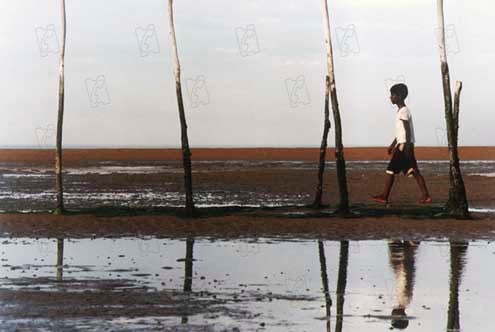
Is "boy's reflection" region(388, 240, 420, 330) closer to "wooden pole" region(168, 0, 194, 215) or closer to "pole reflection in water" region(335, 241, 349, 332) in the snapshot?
"pole reflection in water" region(335, 241, 349, 332)

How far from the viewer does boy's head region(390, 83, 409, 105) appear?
23766mm

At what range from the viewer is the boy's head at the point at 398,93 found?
23.8 metres

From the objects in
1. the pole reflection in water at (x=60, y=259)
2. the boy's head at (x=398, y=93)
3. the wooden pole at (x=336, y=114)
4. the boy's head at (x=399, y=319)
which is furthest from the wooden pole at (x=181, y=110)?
the boy's head at (x=399, y=319)

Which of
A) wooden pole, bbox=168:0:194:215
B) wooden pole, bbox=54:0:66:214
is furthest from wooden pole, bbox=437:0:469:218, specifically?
wooden pole, bbox=54:0:66:214

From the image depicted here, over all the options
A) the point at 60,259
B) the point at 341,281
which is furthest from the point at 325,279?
the point at 60,259

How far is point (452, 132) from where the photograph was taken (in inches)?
913

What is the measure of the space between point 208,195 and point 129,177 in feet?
41.7

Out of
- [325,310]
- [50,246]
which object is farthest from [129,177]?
[325,310]

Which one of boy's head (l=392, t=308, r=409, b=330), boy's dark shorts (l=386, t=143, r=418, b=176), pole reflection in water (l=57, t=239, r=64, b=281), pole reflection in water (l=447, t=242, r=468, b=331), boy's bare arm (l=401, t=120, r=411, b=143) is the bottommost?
pole reflection in water (l=447, t=242, r=468, b=331)

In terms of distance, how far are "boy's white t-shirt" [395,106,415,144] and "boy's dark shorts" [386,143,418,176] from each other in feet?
0.57

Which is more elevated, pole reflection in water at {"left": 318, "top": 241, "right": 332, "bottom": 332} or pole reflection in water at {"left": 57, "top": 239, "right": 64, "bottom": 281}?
pole reflection in water at {"left": 57, "top": 239, "right": 64, "bottom": 281}

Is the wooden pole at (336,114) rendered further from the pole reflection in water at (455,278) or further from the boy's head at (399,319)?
the boy's head at (399,319)

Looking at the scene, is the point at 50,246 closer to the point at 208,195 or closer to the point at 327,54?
the point at 327,54

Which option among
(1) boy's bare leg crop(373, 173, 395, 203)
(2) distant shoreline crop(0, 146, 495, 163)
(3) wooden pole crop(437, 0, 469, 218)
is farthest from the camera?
(2) distant shoreline crop(0, 146, 495, 163)
